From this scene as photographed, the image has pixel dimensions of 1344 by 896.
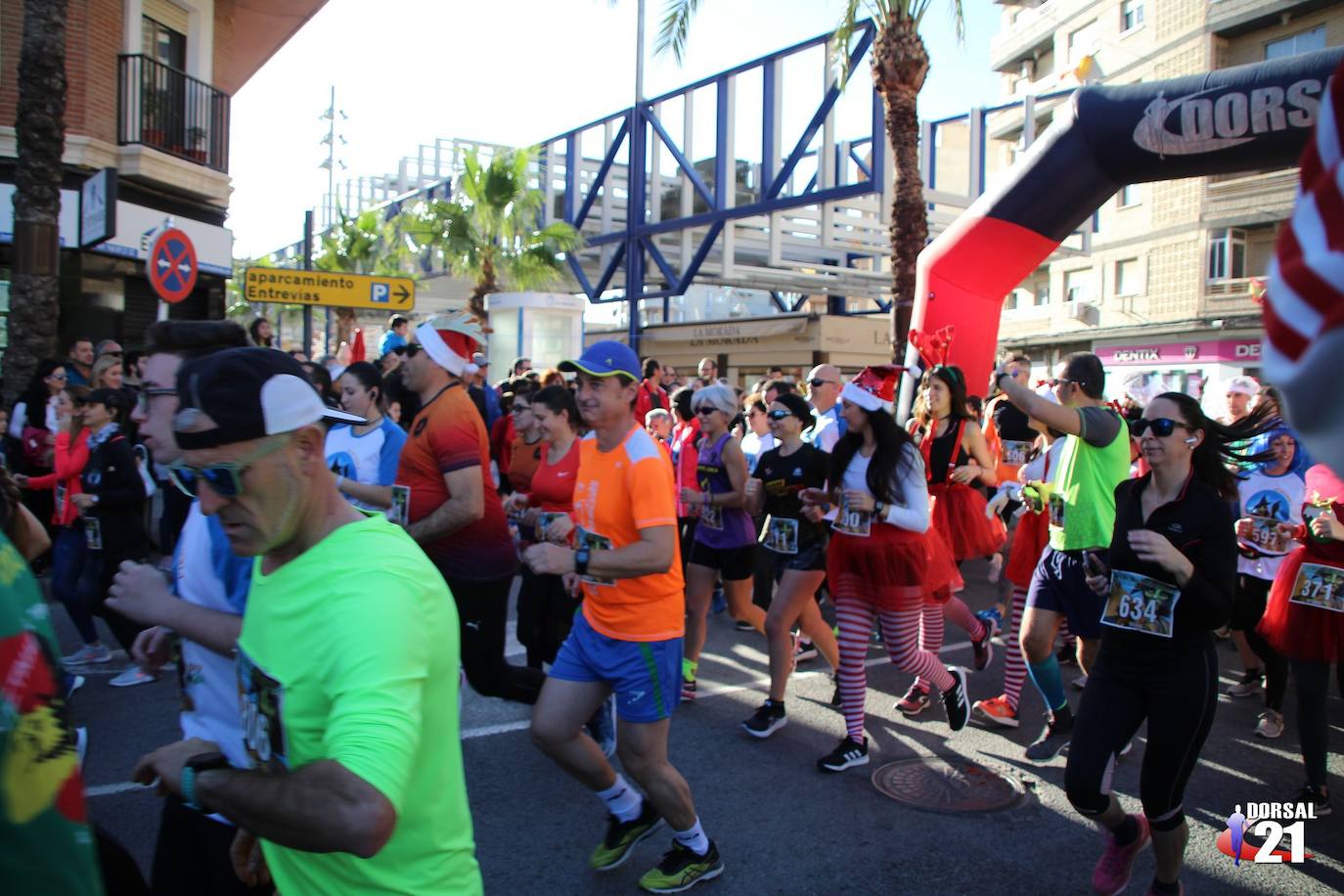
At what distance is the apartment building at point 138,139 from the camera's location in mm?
14820

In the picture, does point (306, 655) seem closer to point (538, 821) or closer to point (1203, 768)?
point (538, 821)

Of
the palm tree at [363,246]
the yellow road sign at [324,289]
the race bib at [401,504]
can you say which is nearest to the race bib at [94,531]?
the race bib at [401,504]

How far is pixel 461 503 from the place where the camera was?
4336 millimetres

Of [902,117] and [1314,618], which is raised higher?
[902,117]

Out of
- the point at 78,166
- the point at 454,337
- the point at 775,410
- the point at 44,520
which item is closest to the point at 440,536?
the point at 454,337

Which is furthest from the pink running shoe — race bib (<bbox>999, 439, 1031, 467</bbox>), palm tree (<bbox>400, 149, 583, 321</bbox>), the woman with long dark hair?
palm tree (<bbox>400, 149, 583, 321</bbox>)

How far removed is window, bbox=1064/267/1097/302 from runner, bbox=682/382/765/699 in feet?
102

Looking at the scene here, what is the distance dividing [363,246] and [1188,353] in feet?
91.8

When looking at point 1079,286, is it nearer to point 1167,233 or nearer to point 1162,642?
point 1167,233

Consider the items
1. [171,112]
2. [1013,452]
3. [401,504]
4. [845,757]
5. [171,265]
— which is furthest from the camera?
[171,112]

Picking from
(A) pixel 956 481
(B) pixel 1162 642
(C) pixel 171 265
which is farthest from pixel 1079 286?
(B) pixel 1162 642

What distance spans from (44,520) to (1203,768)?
10130 mm

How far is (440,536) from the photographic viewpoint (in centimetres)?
437

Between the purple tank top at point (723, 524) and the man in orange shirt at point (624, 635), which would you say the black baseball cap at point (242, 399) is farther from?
the purple tank top at point (723, 524)
